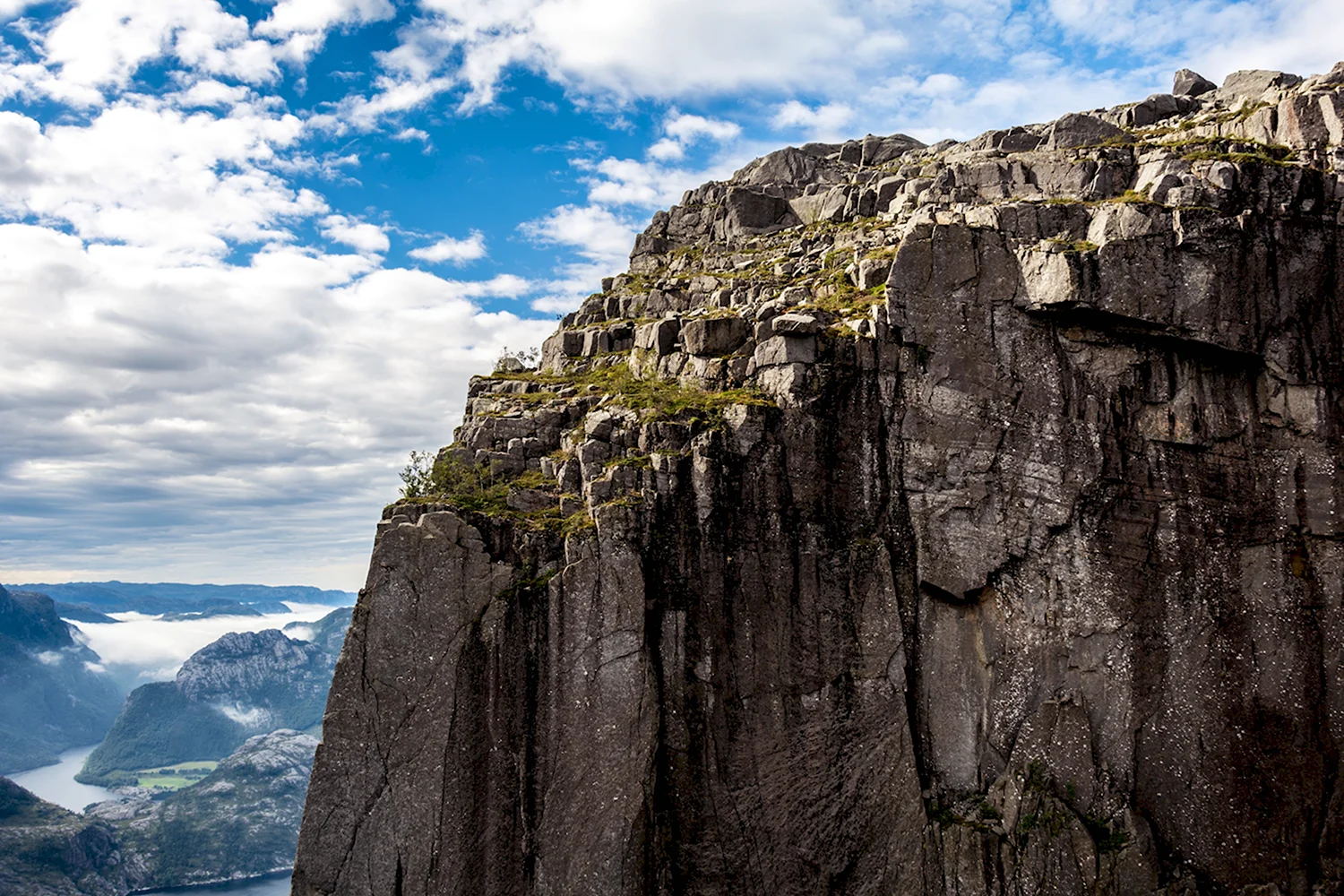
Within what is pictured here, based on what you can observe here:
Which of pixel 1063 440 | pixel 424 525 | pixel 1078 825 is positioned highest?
pixel 1063 440

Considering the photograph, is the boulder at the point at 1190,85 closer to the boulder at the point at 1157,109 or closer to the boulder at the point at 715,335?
the boulder at the point at 1157,109

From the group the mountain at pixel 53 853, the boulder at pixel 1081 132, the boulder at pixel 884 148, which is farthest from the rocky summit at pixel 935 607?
the mountain at pixel 53 853

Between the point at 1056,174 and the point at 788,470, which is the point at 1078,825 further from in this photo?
the point at 1056,174

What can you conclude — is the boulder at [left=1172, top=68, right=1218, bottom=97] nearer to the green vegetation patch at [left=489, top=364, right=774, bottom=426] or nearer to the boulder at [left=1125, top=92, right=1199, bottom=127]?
the boulder at [left=1125, top=92, right=1199, bottom=127]

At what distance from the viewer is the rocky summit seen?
33.5 meters

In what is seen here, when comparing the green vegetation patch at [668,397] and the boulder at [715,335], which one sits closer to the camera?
the green vegetation patch at [668,397]

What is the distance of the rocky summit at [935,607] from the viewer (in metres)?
33.5

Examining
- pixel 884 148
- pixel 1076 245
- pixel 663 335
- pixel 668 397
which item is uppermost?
pixel 884 148

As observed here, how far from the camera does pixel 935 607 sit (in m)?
36.5

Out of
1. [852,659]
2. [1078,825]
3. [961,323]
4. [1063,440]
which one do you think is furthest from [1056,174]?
[1078,825]

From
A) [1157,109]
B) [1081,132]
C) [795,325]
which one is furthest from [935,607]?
[1157,109]

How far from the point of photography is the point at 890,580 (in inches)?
1432

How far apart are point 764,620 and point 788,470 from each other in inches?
243

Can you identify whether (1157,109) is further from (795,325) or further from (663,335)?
(663,335)
